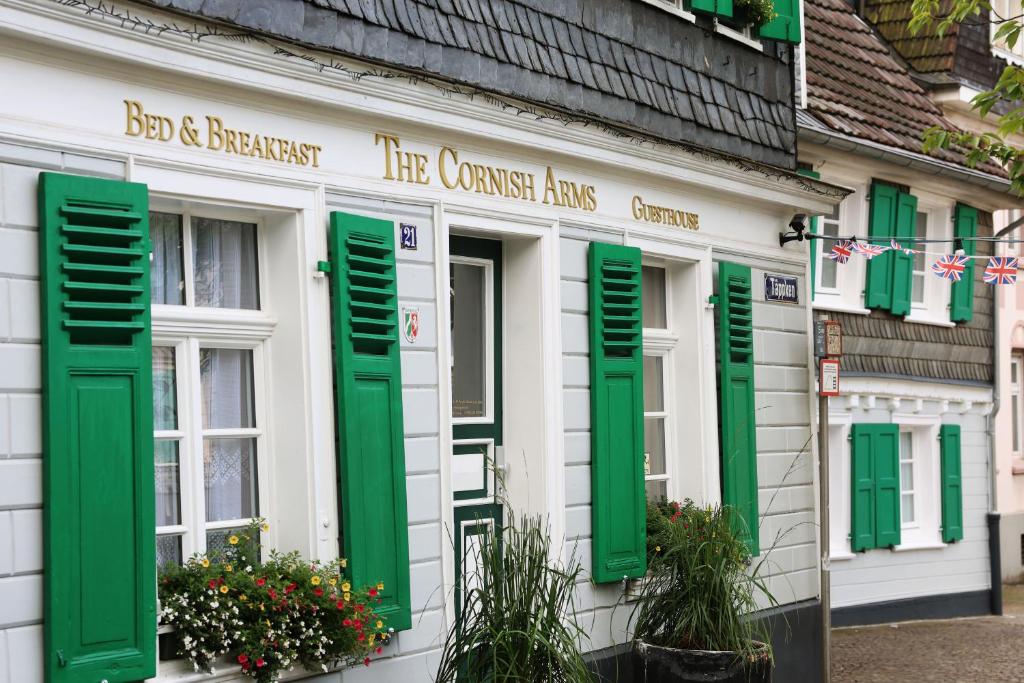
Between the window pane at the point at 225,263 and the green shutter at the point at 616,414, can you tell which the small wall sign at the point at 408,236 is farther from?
the green shutter at the point at 616,414

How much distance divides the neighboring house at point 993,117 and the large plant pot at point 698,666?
9.75m

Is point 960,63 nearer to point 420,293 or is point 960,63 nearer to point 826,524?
point 826,524

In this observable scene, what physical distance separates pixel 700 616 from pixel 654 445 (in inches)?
68.0

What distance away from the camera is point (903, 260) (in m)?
15.7

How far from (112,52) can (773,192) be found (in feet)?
19.1

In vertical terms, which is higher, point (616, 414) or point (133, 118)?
point (133, 118)

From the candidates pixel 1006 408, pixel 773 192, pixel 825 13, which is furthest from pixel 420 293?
pixel 1006 408

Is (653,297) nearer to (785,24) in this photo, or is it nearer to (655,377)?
(655,377)

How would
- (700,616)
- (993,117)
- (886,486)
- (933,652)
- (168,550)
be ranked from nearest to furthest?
(168,550), (700,616), (933,652), (886,486), (993,117)

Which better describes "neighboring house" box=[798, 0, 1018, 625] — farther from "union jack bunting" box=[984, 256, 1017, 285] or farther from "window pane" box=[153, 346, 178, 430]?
"window pane" box=[153, 346, 178, 430]

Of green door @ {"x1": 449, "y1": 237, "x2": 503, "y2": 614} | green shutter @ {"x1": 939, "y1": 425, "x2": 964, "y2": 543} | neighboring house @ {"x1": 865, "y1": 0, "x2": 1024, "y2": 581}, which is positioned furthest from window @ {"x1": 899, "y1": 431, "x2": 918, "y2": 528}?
green door @ {"x1": 449, "y1": 237, "x2": 503, "y2": 614}

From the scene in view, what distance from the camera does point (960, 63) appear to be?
57.3ft

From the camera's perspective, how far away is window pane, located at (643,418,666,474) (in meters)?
9.86

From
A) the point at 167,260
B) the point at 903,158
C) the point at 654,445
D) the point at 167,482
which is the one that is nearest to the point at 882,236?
the point at 903,158
